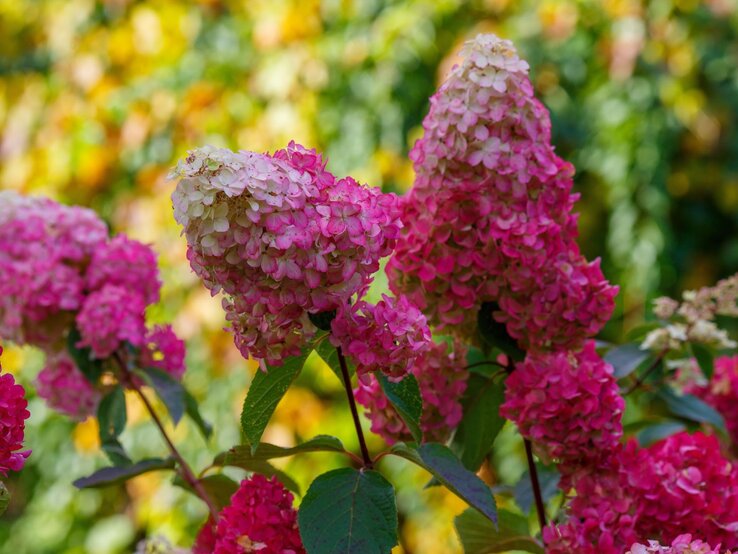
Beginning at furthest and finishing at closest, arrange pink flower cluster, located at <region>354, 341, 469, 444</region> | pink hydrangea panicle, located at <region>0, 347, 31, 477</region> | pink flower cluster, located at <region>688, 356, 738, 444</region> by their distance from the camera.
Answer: pink flower cluster, located at <region>688, 356, 738, 444</region> < pink flower cluster, located at <region>354, 341, 469, 444</region> < pink hydrangea panicle, located at <region>0, 347, 31, 477</region>

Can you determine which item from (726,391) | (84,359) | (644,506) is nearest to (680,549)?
(644,506)

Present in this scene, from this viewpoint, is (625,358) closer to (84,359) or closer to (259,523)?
(259,523)

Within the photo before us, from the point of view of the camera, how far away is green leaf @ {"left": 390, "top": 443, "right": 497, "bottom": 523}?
2.16 ft

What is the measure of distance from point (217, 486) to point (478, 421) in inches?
9.3

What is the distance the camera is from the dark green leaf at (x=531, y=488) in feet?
3.04

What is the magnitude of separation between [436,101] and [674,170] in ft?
6.59

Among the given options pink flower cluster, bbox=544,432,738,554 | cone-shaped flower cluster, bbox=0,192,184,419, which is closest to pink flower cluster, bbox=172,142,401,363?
pink flower cluster, bbox=544,432,738,554

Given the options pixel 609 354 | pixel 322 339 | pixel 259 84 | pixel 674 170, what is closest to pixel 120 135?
pixel 259 84

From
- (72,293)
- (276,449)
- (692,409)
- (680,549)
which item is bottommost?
(680,549)

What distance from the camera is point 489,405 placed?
2.78ft

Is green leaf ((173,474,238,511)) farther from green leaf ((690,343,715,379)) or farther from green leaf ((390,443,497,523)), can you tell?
green leaf ((690,343,715,379))

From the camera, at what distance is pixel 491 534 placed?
795mm

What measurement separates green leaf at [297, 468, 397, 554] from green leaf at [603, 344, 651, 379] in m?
0.34

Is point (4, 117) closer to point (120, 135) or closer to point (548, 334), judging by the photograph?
point (120, 135)
